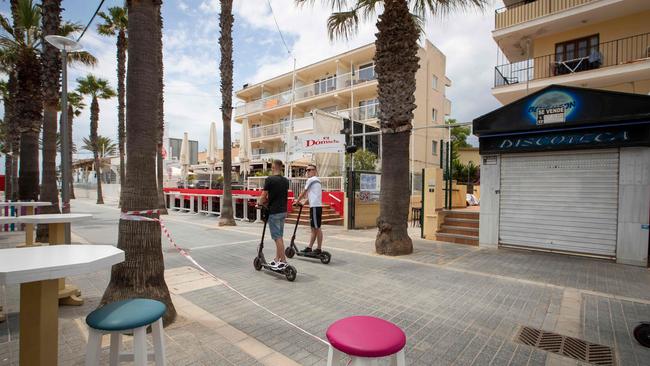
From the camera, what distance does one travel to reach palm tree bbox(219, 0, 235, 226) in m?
12.7

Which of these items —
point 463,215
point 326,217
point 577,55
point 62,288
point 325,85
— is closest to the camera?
point 62,288

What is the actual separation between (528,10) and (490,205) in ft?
36.5

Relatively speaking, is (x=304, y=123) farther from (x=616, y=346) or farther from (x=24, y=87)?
(x=616, y=346)

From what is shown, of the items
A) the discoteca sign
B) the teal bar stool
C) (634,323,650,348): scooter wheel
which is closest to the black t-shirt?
the teal bar stool

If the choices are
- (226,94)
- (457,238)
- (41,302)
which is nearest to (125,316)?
(41,302)

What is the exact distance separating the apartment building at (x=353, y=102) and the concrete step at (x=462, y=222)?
9.77m

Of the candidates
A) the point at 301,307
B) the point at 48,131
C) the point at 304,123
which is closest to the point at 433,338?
the point at 301,307

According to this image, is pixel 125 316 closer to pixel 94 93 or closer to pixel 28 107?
pixel 28 107

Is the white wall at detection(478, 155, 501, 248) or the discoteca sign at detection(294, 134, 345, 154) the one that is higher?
the discoteca sign at detection(294, 134, 345, 154)

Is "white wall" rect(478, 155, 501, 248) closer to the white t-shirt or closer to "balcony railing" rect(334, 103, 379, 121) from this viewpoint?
the white t-shirt

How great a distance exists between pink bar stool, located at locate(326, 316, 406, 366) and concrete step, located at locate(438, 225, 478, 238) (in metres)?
8.27

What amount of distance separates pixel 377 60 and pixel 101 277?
24.1ft

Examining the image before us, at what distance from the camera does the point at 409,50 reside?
24.4 ft

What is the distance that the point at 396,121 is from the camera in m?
7.40
